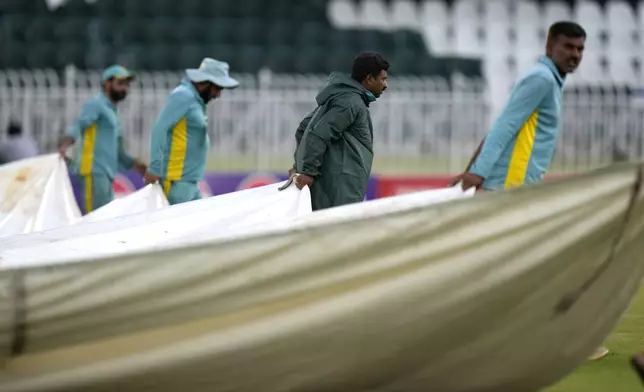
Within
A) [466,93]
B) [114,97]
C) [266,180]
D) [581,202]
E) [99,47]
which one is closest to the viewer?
[581,202]

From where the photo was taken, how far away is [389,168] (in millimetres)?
21188

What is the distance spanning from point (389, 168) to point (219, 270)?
16585mm

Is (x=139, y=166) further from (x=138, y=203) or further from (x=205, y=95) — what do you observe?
(x=138, y=203)

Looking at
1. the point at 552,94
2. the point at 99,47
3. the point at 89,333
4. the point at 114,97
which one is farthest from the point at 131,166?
the point at 99,47

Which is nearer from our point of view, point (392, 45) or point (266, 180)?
point (266, 180)

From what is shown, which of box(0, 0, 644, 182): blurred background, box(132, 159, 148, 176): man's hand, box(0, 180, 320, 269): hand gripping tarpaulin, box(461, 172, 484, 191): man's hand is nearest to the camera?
box(0, 180, 320, 269): hand gripping tarpaulin

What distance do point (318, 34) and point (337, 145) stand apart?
20086mm

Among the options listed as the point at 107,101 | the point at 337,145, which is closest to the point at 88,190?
the point at 107,101

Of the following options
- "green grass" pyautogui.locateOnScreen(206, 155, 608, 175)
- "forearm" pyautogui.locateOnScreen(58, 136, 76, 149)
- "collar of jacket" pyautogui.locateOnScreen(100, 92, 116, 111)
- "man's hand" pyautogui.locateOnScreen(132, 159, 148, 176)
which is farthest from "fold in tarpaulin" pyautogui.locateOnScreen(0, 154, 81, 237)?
"green grass" pyautogui.locateOnScreen(206, 155, 608, 175)

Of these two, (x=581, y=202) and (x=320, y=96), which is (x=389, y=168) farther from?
(x=581, y=202)

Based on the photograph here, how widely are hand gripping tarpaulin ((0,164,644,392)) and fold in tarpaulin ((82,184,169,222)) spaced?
463 cm

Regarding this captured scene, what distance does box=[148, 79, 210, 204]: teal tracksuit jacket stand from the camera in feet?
31.6

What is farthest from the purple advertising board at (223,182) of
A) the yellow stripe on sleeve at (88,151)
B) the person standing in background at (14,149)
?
the yellow stripe on sleeve at (88,151)

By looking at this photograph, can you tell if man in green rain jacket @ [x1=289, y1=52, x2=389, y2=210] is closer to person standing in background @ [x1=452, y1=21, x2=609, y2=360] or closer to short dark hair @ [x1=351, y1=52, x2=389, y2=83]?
short dark hair @ [x1=351, y1=52, x2=389, y2=83]
